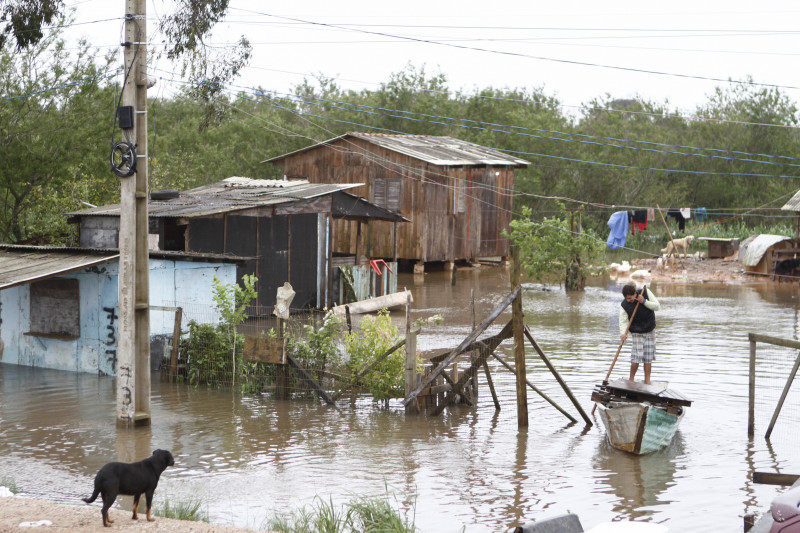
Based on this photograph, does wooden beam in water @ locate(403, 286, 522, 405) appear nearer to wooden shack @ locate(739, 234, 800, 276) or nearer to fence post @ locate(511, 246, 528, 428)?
fence post @ locate(511, 246, 528, 428)

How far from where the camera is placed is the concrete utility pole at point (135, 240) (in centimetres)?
1253

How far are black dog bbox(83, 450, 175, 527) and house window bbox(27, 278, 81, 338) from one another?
9652 millimetres

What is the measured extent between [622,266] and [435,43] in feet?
70.9

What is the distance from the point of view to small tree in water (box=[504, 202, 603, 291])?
101ft

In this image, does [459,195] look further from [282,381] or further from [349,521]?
[349,521]

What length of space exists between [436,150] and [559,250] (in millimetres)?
8519

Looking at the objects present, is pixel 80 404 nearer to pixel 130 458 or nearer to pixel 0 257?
pixel 130 458

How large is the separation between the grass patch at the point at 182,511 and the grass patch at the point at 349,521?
0.69m

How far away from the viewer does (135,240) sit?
1261 cm

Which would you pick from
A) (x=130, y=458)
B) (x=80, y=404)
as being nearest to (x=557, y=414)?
(x=130, y=458)

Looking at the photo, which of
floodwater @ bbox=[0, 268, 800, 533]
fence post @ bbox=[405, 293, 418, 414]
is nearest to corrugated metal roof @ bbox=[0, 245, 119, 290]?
floodwater @ bbox=[0, 268, 800, 533]

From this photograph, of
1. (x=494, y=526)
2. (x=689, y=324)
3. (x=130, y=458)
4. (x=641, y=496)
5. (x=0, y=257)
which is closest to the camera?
(x=494, y=526)

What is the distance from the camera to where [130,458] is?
11.5m

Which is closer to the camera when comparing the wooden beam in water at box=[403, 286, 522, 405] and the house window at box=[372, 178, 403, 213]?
the wooden beam in water at box=[403, 286, 522, 405]
